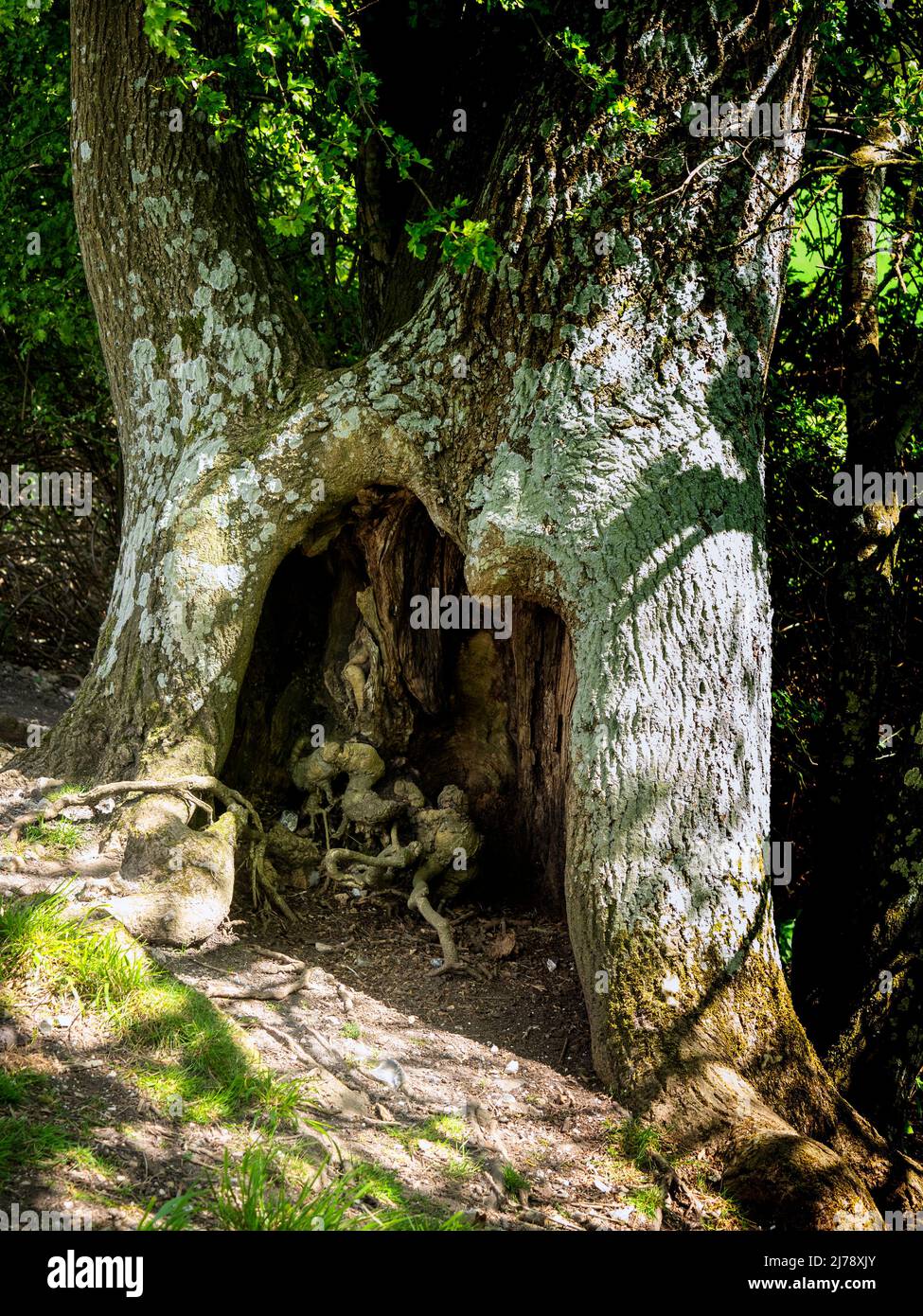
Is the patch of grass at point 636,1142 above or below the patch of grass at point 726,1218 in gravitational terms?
above

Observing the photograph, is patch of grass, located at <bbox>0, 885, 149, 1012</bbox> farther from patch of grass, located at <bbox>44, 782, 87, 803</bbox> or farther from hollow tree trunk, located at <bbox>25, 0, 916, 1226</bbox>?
patch of grass, located at <bbox>44, 782, 87, 803</bbox>

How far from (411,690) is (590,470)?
1.78 metres

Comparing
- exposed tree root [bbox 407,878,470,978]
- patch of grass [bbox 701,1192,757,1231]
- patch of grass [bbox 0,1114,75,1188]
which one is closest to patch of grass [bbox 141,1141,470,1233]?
patch of grass [bbox 0,1114,75,1188]

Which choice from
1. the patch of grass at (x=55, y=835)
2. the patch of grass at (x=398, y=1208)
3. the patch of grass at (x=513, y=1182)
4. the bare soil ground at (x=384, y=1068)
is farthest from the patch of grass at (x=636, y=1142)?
the patch of grass at (x=55, y=835)

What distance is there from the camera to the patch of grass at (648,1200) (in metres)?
3.52

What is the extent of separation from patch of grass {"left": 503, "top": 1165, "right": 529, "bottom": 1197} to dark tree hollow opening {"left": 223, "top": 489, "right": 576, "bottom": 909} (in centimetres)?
194

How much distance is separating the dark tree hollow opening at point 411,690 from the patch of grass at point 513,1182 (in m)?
1.94

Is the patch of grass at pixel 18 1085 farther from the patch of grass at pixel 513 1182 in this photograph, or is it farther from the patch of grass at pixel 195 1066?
the patch of grass at pixel 513 1182

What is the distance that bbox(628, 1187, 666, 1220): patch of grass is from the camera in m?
3.52

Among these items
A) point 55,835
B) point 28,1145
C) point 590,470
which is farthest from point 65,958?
point 590,470

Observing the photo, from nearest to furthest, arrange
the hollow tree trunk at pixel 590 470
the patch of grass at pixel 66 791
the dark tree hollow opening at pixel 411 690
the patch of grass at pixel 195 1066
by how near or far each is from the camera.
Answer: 1. the patch of grass at pixel 195 1066
2. the hollow tree trunk at pixel 590 470
3. the patch of grass at pixel 66 791
4. the dark tree hollow opening at pixel 411 690

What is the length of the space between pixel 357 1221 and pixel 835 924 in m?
2.92

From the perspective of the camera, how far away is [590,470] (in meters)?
4.28

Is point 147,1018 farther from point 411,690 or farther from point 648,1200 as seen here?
point 411,690
